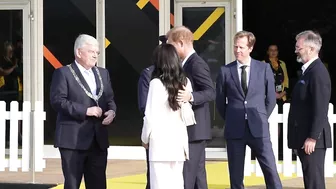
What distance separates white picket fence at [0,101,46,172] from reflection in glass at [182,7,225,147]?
131 inches

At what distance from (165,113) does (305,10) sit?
27.9 ft

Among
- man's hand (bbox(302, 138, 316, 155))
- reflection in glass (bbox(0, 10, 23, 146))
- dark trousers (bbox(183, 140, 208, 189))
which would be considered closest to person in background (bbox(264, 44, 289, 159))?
reflection in glass (bbox(0, 10, 23, 146))

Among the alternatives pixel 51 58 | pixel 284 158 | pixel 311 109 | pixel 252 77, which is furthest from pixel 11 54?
pixel 311 109

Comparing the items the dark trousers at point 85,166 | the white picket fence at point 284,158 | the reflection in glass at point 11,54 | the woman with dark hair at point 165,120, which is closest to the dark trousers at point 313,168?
the woman with dark hair at point 165,120

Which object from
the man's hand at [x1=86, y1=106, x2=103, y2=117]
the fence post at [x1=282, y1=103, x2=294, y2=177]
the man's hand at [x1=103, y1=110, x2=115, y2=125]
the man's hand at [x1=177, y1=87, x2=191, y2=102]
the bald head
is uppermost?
the bald head

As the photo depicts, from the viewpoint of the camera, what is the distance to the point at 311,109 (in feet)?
26.2

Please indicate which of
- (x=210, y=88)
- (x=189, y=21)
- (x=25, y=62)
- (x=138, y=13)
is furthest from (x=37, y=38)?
(x=210, y=88)

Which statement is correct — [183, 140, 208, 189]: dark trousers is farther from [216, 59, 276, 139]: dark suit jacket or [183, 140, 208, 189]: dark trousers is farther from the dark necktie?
the dark necktie

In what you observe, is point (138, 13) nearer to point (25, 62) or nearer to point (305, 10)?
point (25, 62)

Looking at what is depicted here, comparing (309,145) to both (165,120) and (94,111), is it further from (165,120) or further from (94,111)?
(94,111)

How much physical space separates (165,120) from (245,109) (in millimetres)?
1699

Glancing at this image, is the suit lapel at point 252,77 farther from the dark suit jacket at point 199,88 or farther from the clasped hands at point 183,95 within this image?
the clasped hands at point 183,95

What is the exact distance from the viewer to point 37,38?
13219mm

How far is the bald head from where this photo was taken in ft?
25.3
